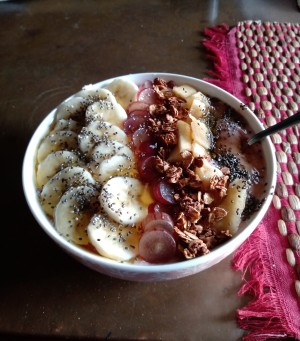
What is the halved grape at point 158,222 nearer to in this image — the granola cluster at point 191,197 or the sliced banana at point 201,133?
the granola cluster at point 191,197

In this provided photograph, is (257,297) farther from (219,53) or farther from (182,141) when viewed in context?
(219,53)

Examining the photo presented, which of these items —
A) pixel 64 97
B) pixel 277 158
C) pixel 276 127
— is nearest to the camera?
pixel 276 127

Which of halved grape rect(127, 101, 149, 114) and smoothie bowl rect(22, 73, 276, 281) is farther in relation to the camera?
halved grape rect(127, 101, 149, 114)

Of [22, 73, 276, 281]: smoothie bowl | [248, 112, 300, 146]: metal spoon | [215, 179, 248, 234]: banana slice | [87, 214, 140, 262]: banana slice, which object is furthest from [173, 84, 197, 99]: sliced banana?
[87, 214, 140, 262]: banana slice

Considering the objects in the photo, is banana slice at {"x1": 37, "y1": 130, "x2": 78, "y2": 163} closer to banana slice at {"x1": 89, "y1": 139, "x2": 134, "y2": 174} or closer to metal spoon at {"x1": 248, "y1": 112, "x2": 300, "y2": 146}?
banana slice at {"x1": 89, "y1": 139, "x2": 134, "y2": 174}

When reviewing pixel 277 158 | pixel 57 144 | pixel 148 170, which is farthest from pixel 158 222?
pixel 277 158

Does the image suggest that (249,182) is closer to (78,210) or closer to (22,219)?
(78,210)
